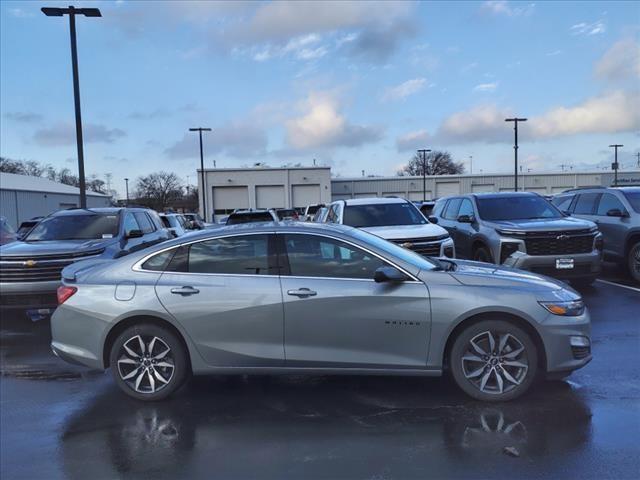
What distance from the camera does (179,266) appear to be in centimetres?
490

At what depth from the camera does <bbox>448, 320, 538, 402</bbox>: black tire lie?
14.8 feet

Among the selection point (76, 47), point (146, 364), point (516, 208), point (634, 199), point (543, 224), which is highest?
point (76, 47)

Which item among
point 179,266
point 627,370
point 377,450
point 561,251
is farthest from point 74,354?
point 561,251

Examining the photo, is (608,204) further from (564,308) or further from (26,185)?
(26,185)

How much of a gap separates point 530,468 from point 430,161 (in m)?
107

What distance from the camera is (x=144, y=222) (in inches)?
441

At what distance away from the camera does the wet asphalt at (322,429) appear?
141 inches

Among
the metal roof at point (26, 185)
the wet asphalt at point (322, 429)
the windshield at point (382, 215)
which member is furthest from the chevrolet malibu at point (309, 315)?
the metal roof at point (26, 185)

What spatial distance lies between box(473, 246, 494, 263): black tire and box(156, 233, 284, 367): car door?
20.7 feet

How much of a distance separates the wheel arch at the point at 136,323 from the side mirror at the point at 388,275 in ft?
6.04

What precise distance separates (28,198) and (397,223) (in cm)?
4728

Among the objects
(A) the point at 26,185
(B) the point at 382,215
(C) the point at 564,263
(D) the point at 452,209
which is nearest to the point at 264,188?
(A) the point at 26,185

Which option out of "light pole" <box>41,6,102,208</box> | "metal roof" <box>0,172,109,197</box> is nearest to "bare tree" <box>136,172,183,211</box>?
"metal roof" <box>0,172,109,197</box>

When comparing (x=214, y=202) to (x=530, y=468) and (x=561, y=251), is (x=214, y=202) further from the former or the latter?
(x=530, y=468)
